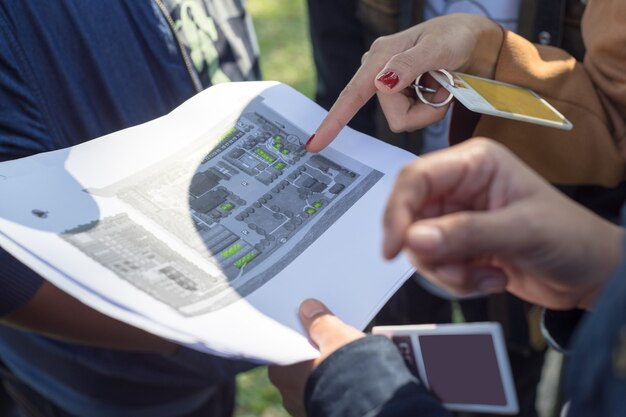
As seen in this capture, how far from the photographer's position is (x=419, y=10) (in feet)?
3.71

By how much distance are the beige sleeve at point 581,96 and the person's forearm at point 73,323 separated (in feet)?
1.88

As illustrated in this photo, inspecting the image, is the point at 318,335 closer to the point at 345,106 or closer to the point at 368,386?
the point at 368,386

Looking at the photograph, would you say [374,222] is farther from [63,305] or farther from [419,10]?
[419,10]

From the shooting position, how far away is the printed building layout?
0.69 meters

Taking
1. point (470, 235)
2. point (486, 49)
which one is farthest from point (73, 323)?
point (486, 49)

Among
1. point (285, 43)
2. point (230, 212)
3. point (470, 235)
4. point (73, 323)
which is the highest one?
point (470, 235)

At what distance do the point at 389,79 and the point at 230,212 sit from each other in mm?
257

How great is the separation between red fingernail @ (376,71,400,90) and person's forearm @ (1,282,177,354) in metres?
0.44

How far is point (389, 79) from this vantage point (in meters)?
0.83

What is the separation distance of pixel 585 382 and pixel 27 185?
0.58 m

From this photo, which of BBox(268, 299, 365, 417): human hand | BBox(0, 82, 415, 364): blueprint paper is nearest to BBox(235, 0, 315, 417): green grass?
BBox(0, 82, 415, 364): blueprint paper

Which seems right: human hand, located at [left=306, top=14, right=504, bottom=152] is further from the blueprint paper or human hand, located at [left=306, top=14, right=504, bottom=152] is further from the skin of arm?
the skin of arm

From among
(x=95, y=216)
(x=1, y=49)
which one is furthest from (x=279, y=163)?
(x=1, y=49)

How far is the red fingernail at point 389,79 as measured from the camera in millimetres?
830
